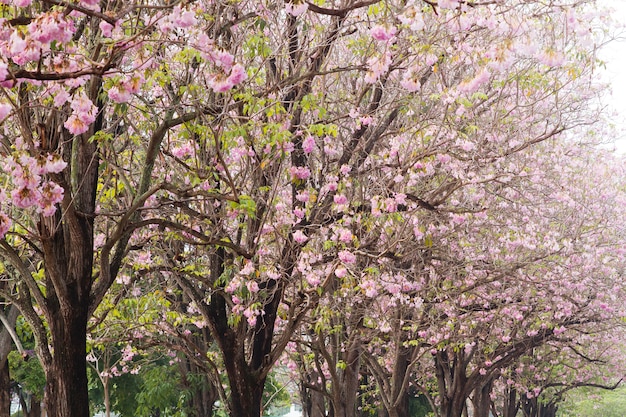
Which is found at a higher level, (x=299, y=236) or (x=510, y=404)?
(x=299, y=236)

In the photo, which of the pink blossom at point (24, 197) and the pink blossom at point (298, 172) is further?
the pink blossom at point (298, 172)

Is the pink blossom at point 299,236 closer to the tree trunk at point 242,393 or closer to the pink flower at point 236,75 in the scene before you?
the tree trunk at point 242,393

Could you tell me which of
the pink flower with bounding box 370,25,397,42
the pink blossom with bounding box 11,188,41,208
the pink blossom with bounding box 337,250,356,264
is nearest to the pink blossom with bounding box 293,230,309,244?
the pink blossom with bounding box 337,250,356,264

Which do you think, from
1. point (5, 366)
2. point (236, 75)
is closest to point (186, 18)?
point (236, 75)

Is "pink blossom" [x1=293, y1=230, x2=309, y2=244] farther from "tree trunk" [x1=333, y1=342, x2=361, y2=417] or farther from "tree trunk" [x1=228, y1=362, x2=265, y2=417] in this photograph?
"tree trunk" [x1=333, y1=342, x2=361, y2=417]

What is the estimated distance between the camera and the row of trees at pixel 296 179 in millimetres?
6723

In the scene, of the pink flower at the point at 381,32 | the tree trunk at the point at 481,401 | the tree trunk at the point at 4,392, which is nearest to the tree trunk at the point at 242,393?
the tree trunk at the point at 4,392

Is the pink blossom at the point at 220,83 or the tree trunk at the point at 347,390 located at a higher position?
the pink blossom at the point at 220,83

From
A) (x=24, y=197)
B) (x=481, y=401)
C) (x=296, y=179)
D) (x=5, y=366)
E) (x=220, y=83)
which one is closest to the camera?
(x=24, y=197)

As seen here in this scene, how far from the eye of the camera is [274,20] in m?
9.33

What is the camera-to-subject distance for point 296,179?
380 inches

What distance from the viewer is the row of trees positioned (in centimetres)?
672

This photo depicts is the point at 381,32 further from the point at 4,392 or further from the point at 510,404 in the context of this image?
the point at 510,404

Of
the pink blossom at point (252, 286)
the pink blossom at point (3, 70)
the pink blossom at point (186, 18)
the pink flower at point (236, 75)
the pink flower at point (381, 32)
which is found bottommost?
the pink blossom at point (252, 286)
